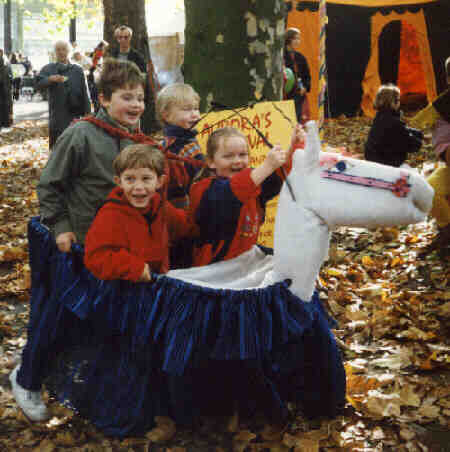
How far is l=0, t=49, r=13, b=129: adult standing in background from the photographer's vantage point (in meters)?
14.2

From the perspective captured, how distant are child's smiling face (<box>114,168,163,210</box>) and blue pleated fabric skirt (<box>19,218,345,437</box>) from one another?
0.39 meters

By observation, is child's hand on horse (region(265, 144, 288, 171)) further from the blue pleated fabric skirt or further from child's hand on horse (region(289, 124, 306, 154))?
the blue pleated fabric skirt

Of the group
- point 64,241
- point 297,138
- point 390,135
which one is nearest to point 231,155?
point 297,138

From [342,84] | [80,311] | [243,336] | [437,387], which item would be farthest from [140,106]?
[342,84]

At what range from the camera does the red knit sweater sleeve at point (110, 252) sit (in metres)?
2.57

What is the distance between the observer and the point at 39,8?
69625 mm

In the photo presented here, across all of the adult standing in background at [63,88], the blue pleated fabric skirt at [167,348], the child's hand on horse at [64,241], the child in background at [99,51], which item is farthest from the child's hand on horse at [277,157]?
the child in background at [99,51]

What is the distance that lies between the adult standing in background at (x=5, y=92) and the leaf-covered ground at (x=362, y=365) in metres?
9.06

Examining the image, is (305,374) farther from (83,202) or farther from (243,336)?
(83,202)

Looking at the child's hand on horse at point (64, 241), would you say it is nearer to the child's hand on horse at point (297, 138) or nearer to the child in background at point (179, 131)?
the child in background at point (179, 131)

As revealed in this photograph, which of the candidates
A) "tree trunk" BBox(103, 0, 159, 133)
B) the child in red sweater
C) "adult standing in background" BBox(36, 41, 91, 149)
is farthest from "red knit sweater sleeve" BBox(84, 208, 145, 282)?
"tree trunk" BBox(103, 0, 159, 133)

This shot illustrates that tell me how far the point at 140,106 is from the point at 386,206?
1.58m

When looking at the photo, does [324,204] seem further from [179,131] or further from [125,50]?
[125,50]

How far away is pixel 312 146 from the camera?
7.95ft
